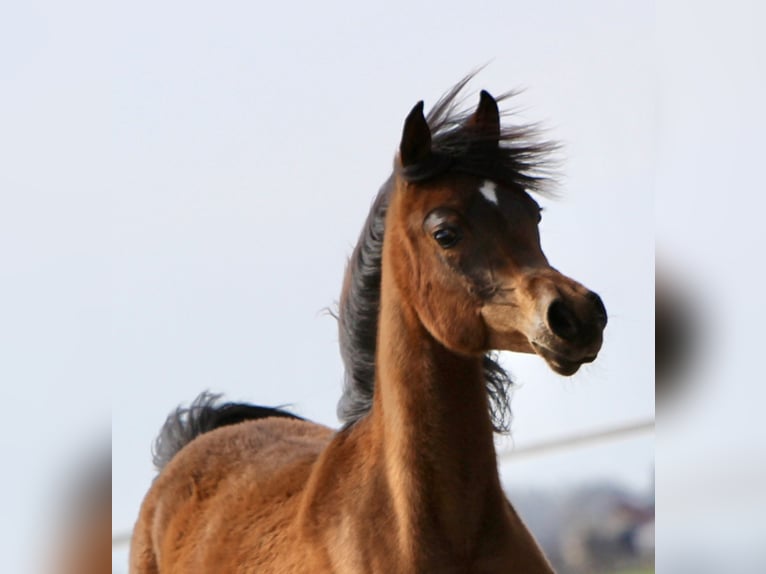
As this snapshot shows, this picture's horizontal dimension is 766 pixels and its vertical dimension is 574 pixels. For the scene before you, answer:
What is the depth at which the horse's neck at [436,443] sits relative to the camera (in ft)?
9.05

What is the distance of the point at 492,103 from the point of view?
312cm

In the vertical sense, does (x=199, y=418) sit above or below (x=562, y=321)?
below

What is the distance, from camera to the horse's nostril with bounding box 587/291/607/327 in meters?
2.52

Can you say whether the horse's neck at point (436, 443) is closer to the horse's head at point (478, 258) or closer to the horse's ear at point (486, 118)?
the horse's head at point (478, 258)

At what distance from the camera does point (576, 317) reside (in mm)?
2514

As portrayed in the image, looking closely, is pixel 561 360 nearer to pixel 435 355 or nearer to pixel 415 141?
pixel 435 355

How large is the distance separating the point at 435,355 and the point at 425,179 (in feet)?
1.54

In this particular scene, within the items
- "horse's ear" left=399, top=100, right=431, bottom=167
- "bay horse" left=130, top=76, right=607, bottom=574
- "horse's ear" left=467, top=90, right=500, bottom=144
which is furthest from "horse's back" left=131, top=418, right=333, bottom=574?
"horse's ear" left=467, top=90, right=500, bottom=144

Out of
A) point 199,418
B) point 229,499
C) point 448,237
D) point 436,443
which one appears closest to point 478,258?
point 448,237

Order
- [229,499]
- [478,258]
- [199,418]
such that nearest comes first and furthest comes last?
[478,258], [229,499], [199,418]

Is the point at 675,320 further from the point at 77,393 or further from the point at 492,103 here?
the point at 492,103

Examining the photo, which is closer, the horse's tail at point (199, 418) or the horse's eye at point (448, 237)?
the horse's eye at point (448, 237)

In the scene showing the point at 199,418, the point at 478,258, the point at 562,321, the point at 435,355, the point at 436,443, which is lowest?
the point at 199,418

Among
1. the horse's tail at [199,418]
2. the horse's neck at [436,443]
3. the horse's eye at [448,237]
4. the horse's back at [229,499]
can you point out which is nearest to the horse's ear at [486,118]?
the horse's eye at [448,237]
